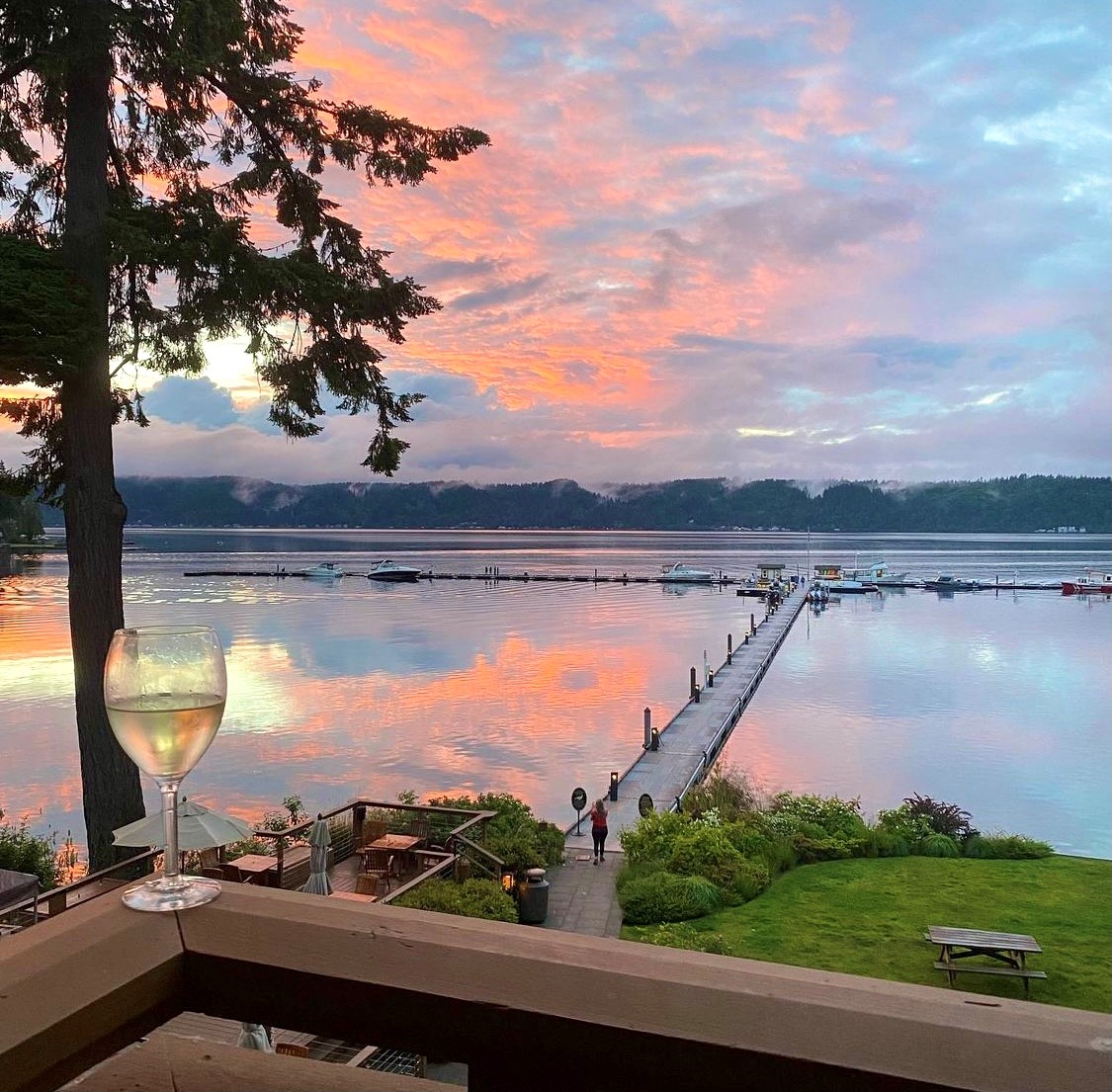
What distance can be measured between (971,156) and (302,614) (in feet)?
159

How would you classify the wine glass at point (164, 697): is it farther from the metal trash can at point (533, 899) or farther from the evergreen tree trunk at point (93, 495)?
the metal trash can at point (533, 899)

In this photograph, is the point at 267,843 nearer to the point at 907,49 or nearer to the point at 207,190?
the point at 207,190

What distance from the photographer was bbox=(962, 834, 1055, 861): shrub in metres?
17.2

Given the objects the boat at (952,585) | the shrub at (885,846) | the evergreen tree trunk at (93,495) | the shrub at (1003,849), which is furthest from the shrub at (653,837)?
the boat at (952,585)

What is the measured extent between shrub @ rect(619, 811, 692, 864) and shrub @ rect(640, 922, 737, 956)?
2630 mm

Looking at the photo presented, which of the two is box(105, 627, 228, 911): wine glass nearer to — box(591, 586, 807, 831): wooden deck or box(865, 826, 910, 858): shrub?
box(591, 586, 807, 831): wooden deck

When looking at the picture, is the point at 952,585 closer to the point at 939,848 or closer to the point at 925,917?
the point at 939,848

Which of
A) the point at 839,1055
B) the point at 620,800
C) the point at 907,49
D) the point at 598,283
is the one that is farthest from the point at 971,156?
the point at 839,1055

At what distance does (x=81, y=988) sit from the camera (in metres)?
0.85

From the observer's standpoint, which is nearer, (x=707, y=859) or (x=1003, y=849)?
(x=707, y=859)

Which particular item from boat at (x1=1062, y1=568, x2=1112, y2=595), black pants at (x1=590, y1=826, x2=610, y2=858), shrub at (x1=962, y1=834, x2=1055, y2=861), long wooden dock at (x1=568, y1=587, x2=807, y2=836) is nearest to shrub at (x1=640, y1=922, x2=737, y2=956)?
black pants at (x1=590, y1=826, x2=610, y2=858)

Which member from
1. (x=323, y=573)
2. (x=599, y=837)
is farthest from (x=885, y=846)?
(x=323, y=573)

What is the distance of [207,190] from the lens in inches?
427

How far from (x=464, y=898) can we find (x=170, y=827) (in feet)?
32.4
